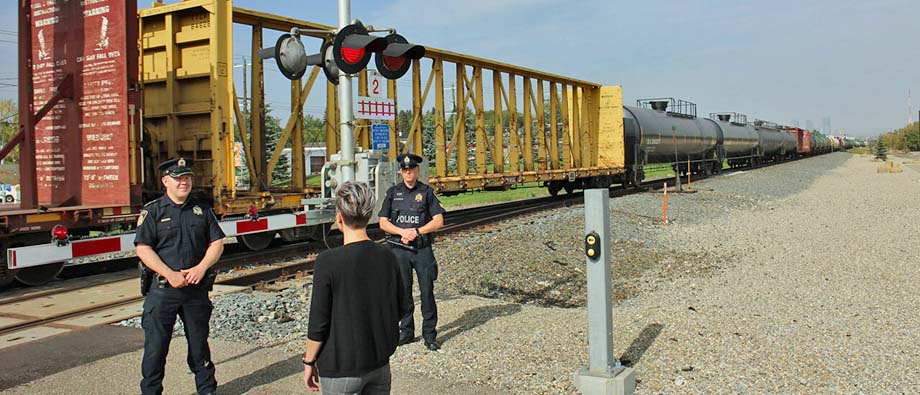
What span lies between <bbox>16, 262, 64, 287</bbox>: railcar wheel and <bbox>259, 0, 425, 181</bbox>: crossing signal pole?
15.0 feet

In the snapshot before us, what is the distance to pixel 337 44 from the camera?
243 inches

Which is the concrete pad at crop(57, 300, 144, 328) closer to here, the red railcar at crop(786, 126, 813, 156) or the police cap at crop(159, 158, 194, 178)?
the police cap at crop(159, 158, 194, 178)

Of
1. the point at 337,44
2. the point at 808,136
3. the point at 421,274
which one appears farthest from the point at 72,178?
the point at 808,136

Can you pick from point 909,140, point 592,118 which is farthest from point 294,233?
point 909,140

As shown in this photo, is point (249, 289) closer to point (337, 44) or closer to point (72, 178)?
point (72, 178)

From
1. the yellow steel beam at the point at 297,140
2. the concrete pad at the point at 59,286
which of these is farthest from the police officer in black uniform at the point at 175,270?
the yellow steel beam at the point at 297,140

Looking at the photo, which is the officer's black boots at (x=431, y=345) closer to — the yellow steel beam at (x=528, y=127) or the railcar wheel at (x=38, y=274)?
the railcar wheel at (x=38, y=274)

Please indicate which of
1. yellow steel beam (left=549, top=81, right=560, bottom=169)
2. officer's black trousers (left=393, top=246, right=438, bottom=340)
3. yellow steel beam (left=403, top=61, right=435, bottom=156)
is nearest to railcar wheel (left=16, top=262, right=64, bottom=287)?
officer's black trousers (left=393, top=246, right=438, bottom=340)

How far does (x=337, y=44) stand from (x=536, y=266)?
483 cm

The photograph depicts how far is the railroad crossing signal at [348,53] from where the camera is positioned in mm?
6203

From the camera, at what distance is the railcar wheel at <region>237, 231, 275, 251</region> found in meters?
11.1

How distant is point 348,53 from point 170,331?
2950mm

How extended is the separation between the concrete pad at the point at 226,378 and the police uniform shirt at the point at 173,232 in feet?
3.53

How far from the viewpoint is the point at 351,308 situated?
2959 mm
